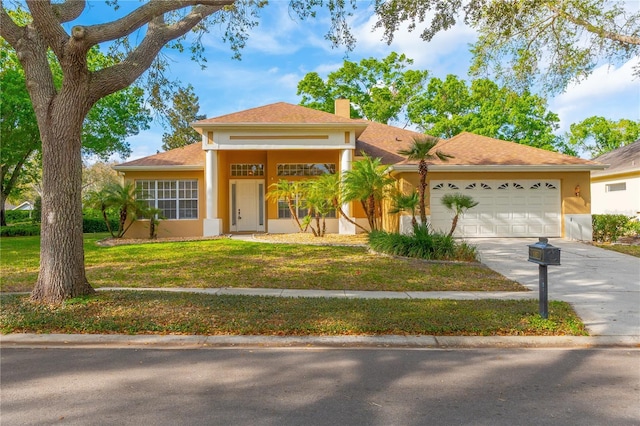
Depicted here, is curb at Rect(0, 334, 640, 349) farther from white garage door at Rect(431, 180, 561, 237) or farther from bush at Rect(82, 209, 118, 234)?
bush at Rect(82, 209, 118, 234)

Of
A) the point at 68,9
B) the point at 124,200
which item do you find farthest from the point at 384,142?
the point at 68,9

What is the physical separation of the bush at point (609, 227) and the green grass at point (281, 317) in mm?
11712

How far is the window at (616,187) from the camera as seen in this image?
68.2 ft

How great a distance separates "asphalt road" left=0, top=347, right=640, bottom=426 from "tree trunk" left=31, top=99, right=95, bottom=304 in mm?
1414

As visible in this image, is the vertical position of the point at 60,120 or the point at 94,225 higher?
the point at 60,120

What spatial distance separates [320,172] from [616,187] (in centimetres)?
1642

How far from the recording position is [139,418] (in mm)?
3244

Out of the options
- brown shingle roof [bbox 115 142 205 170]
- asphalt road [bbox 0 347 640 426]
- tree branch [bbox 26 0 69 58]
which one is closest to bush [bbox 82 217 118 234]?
brown shingle roof [bbox 115 142 205 170]

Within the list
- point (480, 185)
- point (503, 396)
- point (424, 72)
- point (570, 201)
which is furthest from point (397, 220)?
point (424, 72)

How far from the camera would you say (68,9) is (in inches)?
266

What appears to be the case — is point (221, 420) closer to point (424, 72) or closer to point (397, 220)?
point (397, 220)

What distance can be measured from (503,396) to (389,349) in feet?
4.98

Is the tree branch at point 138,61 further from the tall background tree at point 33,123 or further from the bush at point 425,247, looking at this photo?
the tall background tree at point 33,123

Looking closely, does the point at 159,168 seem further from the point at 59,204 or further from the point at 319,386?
the point at 319,386
